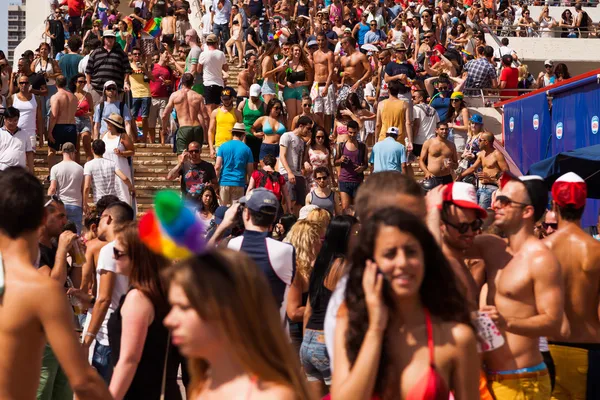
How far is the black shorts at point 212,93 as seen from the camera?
1762cm

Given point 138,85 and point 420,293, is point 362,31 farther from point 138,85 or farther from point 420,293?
point 420,293

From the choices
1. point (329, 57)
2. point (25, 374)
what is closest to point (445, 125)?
point (329, 57)

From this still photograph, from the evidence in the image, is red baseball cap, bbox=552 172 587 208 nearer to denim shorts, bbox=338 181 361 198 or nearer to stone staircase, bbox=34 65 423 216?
denim shorts, bbox=338 181 361 198

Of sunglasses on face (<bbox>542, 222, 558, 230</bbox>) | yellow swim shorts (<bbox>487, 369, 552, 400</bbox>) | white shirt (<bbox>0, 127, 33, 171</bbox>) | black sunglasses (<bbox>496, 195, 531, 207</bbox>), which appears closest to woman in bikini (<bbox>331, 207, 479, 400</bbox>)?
yellow swim shorts (<bbox>487, 369, 552, 400</bbox>)

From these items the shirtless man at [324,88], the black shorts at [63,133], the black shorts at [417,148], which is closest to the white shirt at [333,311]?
the black shorts at [63,133]

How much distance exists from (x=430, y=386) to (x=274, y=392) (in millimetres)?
728

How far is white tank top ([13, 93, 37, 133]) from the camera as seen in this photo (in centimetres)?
1526

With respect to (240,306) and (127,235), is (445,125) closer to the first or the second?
(127,235)

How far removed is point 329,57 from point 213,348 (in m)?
15.1

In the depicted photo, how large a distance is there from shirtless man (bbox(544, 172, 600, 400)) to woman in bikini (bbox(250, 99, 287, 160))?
9778 millimetres

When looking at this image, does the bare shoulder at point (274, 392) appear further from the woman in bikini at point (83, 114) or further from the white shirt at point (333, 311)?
the woman in bikini at point (83, 114)

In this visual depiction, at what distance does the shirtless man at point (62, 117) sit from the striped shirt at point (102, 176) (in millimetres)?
2631

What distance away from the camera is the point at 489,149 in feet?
50.2

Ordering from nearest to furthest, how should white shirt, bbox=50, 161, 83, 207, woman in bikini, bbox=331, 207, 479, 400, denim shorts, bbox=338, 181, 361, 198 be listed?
woman in bikini, bbox=331, 207, 479, 400, white shirt, bbox=50, 161, 83, 207, denim shorts, bbox=338, 181, 361, 198
